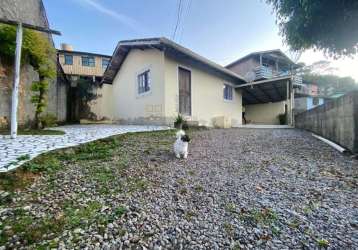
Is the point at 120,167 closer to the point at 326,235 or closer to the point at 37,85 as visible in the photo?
the point at 326,235

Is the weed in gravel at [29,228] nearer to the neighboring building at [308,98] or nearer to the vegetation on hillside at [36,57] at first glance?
the vegetation on hillside at [36,57]

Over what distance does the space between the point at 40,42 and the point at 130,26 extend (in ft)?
31.3

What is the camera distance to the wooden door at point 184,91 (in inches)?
389

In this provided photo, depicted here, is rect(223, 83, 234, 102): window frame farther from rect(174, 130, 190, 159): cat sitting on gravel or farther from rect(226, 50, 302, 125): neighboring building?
rect(174, 130, 190, 159): cat sitting on gravel

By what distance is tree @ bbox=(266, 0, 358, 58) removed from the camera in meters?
5.55

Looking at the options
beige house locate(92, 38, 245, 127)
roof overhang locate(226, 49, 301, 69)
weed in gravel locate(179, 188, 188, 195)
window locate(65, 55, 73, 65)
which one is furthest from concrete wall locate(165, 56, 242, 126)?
window locate(65, 55, 73, 65)

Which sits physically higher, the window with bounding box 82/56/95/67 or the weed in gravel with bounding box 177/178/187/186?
the window with bounding box 82/56/95/67

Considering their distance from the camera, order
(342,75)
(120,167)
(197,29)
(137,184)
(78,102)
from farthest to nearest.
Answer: (342,75) → (78,102) → (197,29) → (120,167) → (137,184)

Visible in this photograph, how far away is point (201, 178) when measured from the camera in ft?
10.3

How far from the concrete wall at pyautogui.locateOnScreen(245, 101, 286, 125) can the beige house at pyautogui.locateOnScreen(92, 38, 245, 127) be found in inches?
253

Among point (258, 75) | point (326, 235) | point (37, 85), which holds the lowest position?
point (326, 235)

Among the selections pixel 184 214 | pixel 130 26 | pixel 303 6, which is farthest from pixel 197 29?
pixel 184 214

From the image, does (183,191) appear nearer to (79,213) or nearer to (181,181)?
(181,181)

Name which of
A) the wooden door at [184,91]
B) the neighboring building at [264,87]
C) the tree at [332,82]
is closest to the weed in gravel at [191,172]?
the wooden door at [184,91]
